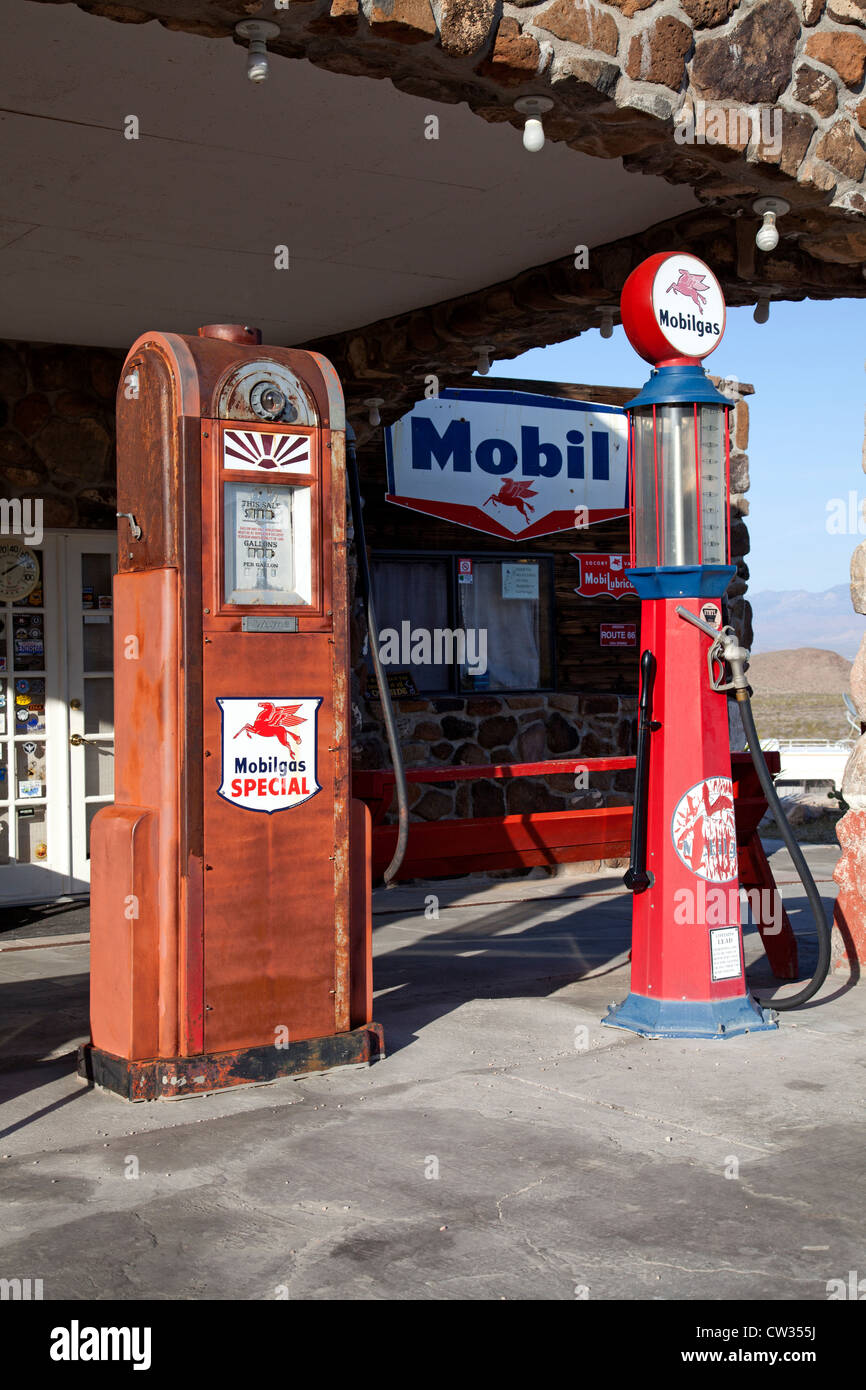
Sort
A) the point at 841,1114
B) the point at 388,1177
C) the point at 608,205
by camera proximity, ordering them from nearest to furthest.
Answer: the point at 388,1177 → the point at 841,1114 → the point at 608,205

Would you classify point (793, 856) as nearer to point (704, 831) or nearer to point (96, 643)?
point (704, 831)

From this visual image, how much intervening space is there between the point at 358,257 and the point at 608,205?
56.0 inches

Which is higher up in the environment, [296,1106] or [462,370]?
[462,370]

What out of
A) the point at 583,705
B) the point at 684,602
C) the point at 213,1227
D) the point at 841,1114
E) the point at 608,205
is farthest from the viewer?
the point at 583,705

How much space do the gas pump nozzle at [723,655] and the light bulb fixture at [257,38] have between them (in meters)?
2.55

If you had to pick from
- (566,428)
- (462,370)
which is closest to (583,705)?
(566,428)

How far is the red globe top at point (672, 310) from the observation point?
18.4 ft

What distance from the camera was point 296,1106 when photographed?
4.69 meters

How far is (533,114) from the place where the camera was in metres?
5.14

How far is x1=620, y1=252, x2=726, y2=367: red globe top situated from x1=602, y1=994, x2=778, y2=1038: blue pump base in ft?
8.55

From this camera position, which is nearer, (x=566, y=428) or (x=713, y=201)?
(x=713, y=201)

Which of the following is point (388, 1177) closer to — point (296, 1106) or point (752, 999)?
point (296, 1106)

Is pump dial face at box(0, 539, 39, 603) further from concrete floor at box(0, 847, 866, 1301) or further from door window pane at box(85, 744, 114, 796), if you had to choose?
concrete floor at box(0, 847, 866, 1301)

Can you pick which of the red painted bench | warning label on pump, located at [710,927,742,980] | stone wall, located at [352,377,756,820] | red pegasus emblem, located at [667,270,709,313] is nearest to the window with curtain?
stone wall, located at [352,377,756,820]
